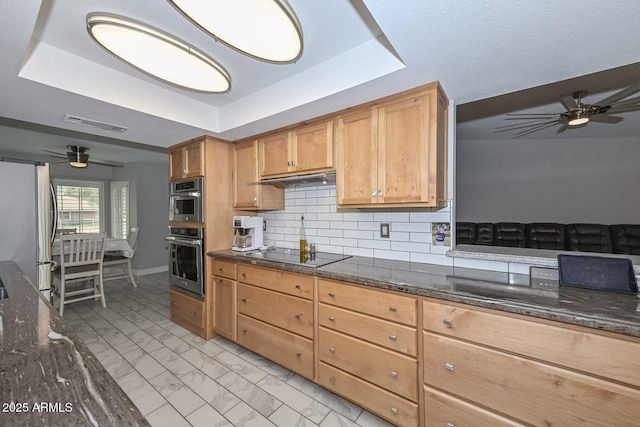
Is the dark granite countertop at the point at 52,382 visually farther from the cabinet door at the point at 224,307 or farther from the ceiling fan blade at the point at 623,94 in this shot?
the ceiling fan blade at the point at 623,94

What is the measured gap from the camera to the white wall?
4074 millimetres

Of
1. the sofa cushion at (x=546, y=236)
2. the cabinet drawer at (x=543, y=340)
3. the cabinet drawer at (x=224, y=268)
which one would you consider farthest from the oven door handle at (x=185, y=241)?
the sofa cushion at (x=546, y=236)

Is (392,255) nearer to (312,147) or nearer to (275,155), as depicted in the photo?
(312,147)

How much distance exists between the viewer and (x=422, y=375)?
4.78 feet

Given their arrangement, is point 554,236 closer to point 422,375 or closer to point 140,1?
point 422,375

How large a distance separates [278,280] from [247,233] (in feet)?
2.86

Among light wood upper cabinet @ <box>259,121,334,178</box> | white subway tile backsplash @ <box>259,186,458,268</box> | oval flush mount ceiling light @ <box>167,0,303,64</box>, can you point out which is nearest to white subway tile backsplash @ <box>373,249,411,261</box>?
white subway tile backsplash @ <box>259,186,458,268</box>

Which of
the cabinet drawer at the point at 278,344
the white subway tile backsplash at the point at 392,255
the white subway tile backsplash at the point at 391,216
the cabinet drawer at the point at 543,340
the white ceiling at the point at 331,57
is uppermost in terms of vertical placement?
the white ceiling at the point at 331,57

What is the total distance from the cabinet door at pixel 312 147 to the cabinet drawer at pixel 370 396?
152 centimetres

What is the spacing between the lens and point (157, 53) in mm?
1457

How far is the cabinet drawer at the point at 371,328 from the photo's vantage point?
151 centimetres

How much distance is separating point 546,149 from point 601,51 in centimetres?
404

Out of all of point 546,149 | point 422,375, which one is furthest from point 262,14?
point 546,149

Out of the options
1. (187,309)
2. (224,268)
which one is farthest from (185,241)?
(187,309)
